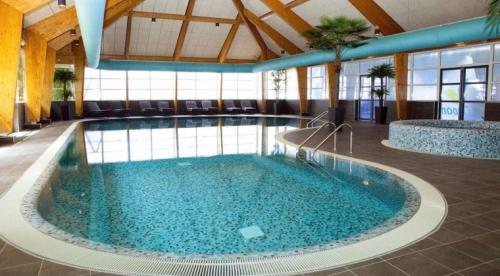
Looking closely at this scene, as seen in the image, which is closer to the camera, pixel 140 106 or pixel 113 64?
pixel 113 64

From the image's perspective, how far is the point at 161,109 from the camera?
2122 centimetres

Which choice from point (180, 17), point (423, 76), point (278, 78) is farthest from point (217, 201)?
point (278, 78)

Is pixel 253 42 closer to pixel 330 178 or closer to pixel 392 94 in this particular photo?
pixel 392 94

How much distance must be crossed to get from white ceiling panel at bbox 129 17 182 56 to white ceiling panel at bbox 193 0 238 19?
1.35m

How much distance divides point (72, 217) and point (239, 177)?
2.80 m

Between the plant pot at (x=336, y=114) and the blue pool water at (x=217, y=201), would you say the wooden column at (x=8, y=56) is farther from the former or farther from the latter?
the plant pot at (x=336, y=114)

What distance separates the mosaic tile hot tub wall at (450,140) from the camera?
705 centimetres

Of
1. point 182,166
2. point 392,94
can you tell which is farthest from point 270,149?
point 392,94

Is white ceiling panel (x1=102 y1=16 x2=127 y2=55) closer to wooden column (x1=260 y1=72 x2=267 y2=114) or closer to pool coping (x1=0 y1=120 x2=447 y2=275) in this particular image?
wooden column (x1=260 y1=72 x2=267 y2=114)

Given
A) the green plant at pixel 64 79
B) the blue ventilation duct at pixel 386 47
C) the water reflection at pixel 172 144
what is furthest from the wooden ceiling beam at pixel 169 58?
the water reflection at pixel 172 144

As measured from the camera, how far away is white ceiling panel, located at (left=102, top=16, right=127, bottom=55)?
1825 centimetres

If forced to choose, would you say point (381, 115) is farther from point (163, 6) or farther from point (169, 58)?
point (169, 58)

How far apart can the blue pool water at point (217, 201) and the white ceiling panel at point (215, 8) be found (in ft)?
37.9

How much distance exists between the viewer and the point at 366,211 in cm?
463
